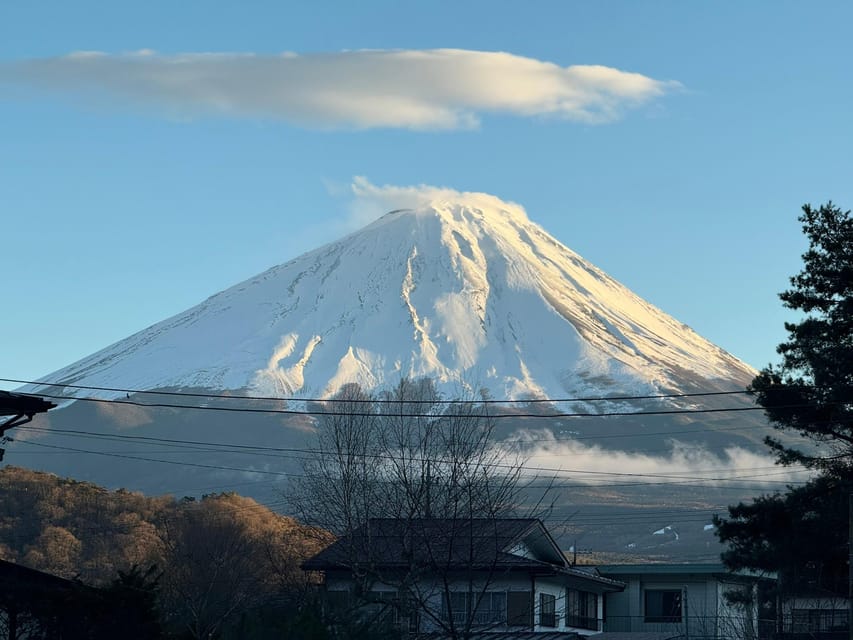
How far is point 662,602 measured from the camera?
51156mm

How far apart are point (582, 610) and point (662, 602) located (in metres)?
5.93

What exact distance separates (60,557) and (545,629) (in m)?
38.4

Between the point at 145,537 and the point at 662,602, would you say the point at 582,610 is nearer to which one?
the point at 662,602

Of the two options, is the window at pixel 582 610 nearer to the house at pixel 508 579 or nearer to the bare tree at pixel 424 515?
the house at pixel 508 579

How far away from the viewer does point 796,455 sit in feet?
119

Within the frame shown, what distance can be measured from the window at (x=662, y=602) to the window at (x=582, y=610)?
3.21 metres

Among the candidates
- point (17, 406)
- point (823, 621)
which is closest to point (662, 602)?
point (823, 621)

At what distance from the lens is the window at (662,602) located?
167ft

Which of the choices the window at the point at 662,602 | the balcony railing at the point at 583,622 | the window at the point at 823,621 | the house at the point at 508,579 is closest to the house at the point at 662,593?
the window at the point at 662,602

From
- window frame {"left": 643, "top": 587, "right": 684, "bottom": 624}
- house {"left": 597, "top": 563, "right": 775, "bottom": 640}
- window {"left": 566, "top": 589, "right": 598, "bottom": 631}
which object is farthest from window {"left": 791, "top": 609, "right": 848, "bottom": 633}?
window frame {"left": 643, "top": 587, "right": 684, "bottom": 624}

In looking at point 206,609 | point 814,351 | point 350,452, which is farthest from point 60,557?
point 814,351

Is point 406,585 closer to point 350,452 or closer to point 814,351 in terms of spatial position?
point 814,351

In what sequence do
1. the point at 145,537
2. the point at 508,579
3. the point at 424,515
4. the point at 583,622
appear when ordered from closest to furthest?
1. the point at 424,515
2. the point at 508,579
3. the point at 583,622
4. the point at 145,537

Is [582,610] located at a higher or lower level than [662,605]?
lower
